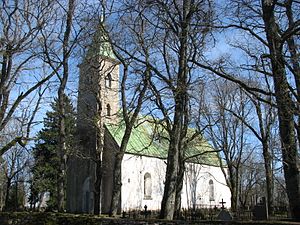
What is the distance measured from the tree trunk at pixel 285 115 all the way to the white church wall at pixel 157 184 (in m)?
19.9

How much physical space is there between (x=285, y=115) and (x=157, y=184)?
3029 centimetres

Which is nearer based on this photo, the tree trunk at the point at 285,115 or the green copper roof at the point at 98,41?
the tree trunk at the point at 285,115

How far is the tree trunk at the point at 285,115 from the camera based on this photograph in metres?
11.3

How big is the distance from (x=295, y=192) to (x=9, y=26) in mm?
14079

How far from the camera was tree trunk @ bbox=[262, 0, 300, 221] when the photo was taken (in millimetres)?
11336

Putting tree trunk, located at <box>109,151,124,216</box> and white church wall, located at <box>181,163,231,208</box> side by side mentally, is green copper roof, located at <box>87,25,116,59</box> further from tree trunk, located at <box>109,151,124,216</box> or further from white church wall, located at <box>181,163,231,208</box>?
white church wall, located at <box>181,163,231,208</box>

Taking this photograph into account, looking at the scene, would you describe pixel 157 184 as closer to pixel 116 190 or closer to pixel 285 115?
pixel 116 190

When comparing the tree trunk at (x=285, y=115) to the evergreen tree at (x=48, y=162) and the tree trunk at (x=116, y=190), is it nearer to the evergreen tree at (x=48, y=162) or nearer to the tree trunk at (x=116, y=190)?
the tree trunk at (x=116, y=190)

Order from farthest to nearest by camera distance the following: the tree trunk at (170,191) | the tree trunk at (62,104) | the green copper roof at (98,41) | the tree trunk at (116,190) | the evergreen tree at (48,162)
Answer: the evergreen tree at (48,162) < the tree trunk at (116,190) < the tree trunk at (62,104) < the green copper roof at (98,41) < the tree trunk at (170,191)

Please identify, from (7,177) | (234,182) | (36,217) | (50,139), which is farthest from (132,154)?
(36,217)

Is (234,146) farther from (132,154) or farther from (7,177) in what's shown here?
(7,177)

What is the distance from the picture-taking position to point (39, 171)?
36281mm

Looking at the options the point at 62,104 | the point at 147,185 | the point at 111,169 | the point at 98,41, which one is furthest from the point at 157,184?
the point at 98,41

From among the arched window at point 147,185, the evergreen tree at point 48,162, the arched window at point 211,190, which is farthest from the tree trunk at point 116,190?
the arched window at point 211,190
